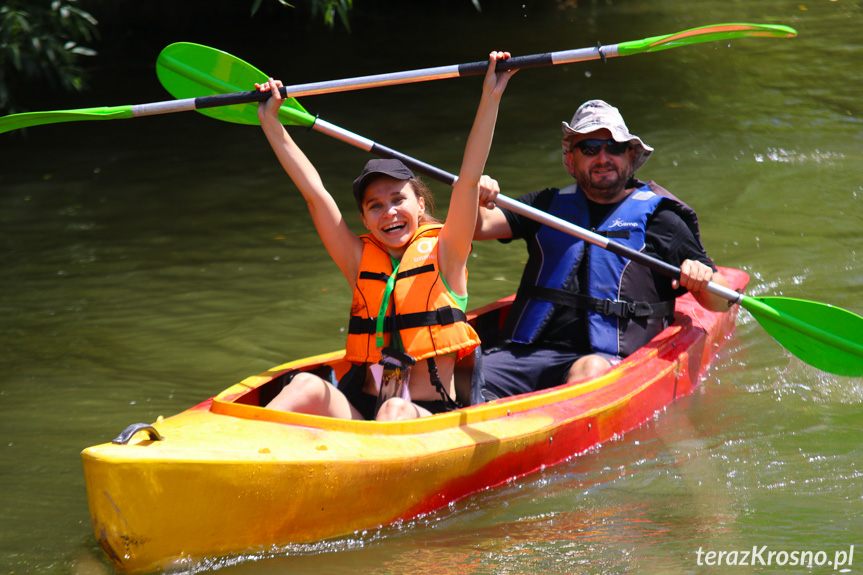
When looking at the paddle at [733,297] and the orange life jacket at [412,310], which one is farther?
the paddle at [733,297]

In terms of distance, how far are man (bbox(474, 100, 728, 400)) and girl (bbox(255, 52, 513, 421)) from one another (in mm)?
537

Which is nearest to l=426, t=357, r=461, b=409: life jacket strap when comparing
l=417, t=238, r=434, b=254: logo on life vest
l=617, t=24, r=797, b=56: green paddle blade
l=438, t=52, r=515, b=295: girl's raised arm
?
l=438, t=52, r=515, b=295: girl's raised arm

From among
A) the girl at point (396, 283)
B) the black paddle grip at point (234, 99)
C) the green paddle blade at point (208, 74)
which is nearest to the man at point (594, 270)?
the girl at point (396, 283)

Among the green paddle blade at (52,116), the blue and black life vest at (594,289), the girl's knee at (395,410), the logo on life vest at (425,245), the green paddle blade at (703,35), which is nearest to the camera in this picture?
the girl's knee at (395,410)

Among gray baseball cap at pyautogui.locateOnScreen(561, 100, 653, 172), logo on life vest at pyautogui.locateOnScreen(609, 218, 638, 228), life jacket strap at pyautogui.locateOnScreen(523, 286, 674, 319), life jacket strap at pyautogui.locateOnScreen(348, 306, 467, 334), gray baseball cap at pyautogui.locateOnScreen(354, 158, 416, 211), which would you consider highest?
gray baseball cap at pyautogui.locateOnScreen(561, 100, 653, 172)

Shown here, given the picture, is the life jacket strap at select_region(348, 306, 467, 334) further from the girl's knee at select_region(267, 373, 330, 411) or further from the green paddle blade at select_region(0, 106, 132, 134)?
the green paddle blade at select_region(0, 106, 132, 134)

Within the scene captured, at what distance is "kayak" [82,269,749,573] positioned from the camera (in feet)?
8.46

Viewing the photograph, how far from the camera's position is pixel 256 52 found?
10688mm

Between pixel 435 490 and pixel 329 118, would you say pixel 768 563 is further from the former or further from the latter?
pixel 329 118

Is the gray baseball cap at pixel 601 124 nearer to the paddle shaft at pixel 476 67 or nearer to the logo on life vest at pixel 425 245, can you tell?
the paddle shaft at pixel 476 67

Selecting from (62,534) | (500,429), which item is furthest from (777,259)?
(62,534)

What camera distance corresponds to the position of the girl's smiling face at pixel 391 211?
3.18 m

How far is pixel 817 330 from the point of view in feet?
12.4

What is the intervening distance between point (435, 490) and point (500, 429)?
332mm
